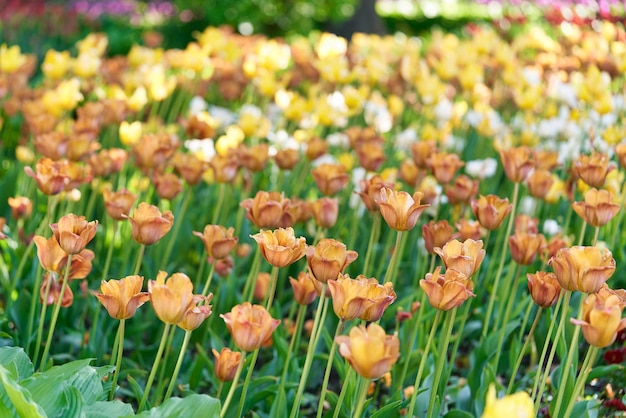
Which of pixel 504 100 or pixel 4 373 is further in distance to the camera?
pixel 504 100

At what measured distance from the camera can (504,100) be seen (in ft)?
18.5

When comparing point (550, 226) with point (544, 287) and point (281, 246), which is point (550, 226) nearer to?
point (544, 287)

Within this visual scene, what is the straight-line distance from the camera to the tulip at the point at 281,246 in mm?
1780

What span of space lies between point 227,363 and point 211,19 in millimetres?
9206

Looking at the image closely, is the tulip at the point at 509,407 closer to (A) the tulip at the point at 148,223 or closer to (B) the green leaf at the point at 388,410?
(B) the green leaf at the point at 388,410

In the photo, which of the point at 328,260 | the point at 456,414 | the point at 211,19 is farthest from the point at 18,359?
the point at 211,19

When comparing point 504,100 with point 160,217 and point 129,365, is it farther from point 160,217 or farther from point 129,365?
point 160,217

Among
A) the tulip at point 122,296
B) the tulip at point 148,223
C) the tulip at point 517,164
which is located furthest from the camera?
the tulip at point 517,164

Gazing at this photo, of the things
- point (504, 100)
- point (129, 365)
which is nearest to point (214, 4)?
point (504, 100)

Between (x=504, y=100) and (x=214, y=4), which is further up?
(x=504, y=100)

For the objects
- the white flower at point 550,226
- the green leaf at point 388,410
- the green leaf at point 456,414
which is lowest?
the white flower at point 550,226

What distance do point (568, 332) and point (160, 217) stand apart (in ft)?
4.14

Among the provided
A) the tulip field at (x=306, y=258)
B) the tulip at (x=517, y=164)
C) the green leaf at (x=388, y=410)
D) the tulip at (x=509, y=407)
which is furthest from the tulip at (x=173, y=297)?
the tulip at (x=517, y=164)

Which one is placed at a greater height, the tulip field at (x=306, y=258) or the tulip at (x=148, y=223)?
the tulip at (x=148, y=223)
